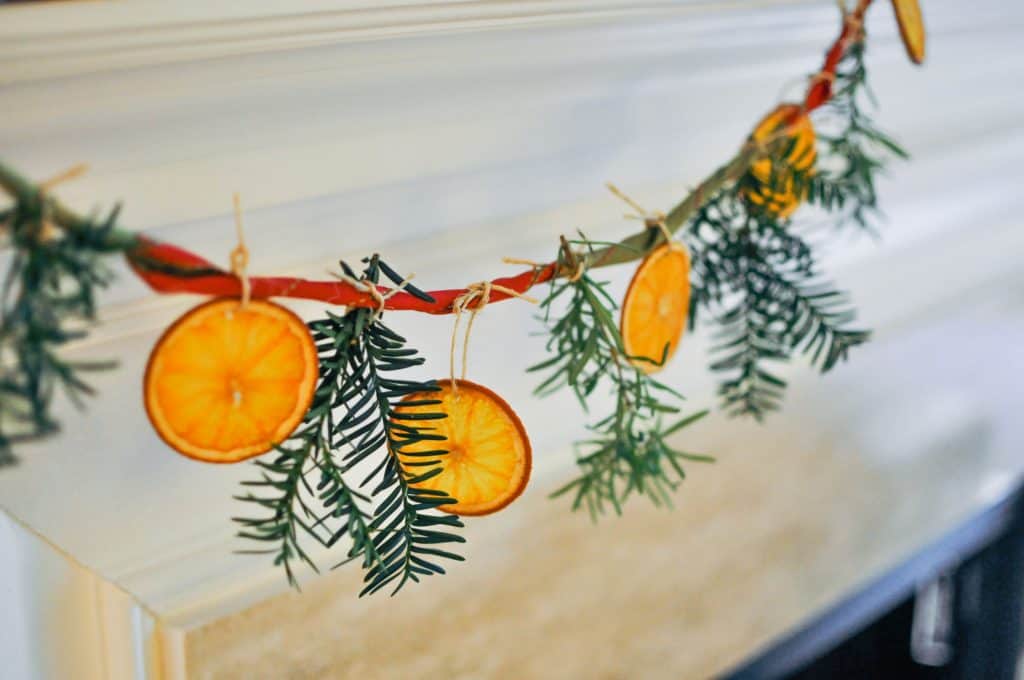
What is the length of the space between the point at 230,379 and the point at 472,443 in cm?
10

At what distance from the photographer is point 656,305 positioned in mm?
430

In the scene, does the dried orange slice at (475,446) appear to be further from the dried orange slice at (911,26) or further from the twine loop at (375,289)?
the dried orange slice at (911,26)

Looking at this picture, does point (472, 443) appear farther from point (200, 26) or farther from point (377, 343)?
point (200, 26)

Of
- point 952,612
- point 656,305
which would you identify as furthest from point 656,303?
point 952,612

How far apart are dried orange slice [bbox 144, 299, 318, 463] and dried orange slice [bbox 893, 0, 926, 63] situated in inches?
13.9

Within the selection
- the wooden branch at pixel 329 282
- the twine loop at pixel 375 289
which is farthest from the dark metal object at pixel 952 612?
the twine loop at pixel 375 289

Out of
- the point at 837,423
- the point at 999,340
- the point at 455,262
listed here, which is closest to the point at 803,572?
the point at 837,423

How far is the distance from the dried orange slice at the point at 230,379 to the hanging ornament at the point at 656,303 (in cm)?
15

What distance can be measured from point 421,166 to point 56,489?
0.67ft

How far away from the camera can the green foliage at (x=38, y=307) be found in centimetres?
27

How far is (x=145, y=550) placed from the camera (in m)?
0.44

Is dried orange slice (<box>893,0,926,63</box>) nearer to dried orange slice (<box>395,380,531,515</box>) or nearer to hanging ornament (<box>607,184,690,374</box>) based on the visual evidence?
hanging ornament (<box>607,184,690,374</box>)

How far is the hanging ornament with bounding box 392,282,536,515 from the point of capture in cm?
37

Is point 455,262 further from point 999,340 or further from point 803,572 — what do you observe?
point 999,340
